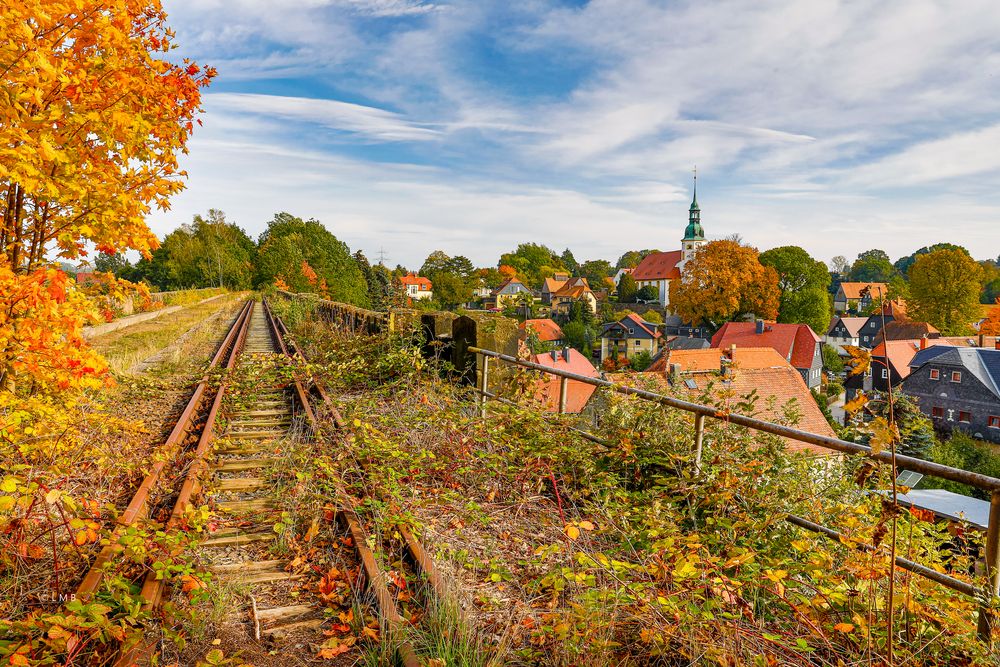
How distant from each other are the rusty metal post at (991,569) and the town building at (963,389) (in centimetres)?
4071

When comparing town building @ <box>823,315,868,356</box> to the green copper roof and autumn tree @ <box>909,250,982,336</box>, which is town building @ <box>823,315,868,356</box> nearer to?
autumn tree @ <box>909,250,982,336</box>

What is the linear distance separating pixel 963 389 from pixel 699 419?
1727 inches

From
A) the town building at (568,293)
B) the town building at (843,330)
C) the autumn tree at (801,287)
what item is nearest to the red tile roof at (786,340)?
the autumn tree at (801,287)

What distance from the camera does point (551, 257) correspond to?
545ft

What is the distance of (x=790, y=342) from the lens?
49062 millimetres

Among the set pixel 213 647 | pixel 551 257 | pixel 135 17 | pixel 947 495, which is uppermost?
pixel 551 257

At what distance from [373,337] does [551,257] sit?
15870 centimetres

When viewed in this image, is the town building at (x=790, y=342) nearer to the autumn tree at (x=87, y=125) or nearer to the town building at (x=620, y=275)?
the autumn tree at (x=87, y=125)

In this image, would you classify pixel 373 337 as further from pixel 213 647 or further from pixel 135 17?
pixel 213 647

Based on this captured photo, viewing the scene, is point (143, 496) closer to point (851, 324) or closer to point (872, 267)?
point (851, 324)

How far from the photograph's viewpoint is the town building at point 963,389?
115 feet

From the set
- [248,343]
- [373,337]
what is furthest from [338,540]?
[248,343]

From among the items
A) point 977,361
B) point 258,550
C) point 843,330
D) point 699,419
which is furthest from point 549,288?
point 258,550

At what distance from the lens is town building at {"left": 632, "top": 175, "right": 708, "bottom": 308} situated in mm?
100812
